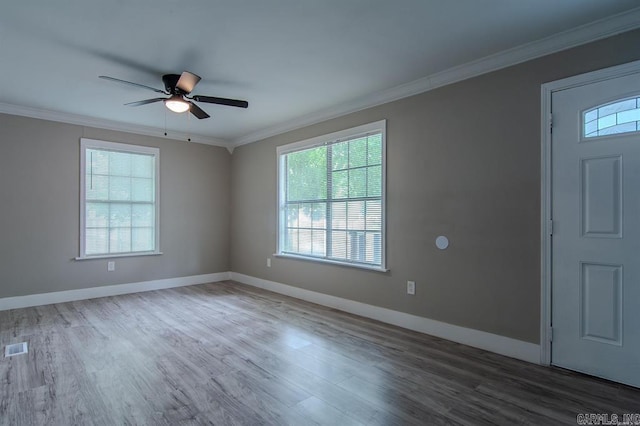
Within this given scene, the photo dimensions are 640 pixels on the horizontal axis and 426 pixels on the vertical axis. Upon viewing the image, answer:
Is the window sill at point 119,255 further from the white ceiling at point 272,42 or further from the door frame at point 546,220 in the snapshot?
the door frame at point 546,220

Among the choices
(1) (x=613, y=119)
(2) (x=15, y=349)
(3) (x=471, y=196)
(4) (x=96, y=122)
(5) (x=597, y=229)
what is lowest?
(2) (x=15, y=349)

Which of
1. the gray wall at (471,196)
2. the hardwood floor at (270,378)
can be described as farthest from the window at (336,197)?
the hardwood floor at (270,378)

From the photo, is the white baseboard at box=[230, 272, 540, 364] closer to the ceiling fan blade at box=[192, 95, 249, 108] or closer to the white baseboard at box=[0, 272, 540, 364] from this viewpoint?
the white baseboard at box=[0, 272, 540, 364]

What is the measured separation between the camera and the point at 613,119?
7.97 ft

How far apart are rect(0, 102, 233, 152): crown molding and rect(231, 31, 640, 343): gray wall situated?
9.65 ft

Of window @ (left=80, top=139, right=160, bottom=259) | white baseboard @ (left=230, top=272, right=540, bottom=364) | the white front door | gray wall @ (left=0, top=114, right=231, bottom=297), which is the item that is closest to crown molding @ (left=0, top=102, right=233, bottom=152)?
gray wall @ (left=0, top=114, right=231, bottom=297)

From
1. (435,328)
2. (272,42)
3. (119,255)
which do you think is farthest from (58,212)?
(435,328)

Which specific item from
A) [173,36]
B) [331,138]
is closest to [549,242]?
[331,138]

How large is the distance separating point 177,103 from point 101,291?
3.34 m

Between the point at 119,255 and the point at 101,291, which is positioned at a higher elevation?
the point at 119,255

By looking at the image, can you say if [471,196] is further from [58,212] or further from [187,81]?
[58,212]

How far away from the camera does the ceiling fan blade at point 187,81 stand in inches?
112

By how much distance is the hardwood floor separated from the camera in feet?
6.66

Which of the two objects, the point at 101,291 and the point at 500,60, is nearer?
the point at 500,60
